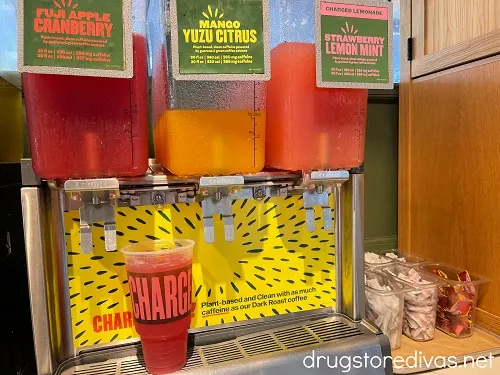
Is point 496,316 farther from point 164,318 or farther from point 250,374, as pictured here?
point 164,318

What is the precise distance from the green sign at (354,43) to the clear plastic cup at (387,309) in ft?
2.01

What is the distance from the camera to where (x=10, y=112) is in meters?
1.13

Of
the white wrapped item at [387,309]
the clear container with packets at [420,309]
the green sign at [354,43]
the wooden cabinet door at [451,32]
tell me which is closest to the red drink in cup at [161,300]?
the green sign at [354,43]

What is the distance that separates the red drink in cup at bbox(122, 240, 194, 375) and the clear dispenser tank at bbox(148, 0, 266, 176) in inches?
6.8

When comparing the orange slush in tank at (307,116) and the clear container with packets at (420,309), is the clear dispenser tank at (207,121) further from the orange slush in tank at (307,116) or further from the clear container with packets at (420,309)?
the clear container with packets at (420,309)

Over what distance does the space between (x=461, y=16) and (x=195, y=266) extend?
1.13m

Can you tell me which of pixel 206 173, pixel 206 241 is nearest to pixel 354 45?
pixel 206 173

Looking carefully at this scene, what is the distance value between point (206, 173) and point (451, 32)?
3.38 ft

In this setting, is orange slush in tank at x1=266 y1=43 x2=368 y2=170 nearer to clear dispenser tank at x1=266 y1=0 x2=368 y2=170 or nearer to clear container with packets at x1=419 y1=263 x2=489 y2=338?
clear dispenser tank at x1=266 y1=0 x2=368 y2=170

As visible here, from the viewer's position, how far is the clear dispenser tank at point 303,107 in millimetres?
856

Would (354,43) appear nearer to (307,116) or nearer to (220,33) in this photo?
(307,116)

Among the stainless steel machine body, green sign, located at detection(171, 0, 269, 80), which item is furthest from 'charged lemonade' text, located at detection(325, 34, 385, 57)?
the stainless steel machine body

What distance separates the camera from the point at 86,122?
0.75 metres

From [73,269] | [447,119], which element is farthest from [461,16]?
[73,269]
